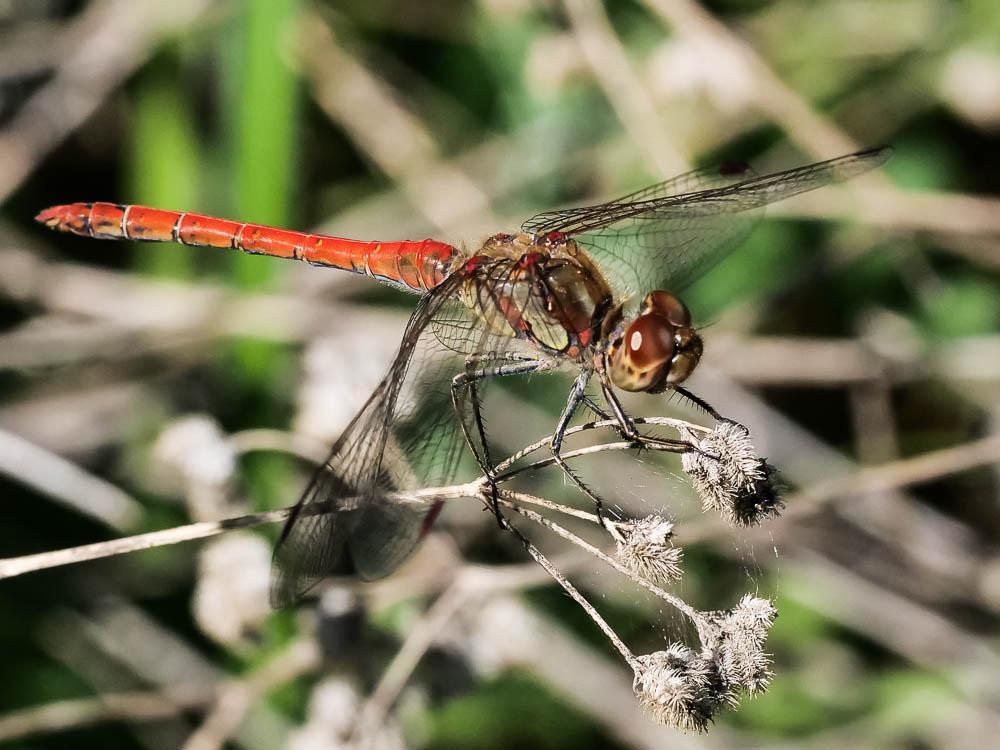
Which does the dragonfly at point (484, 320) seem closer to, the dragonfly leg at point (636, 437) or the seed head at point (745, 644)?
the dragonfly leg at point (636, 437)

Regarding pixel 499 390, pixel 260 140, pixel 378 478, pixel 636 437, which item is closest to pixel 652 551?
pixel 636 437

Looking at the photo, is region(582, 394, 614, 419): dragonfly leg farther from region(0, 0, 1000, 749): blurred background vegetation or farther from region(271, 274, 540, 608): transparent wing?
region(0, 0, 1000, 749): blurred background vegetation

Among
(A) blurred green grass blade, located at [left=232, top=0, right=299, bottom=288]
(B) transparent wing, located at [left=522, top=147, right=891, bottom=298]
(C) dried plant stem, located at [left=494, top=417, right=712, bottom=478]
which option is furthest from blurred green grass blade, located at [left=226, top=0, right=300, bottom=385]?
(C) dried plant stem, located at [left=494, top=417, right=712, bottom=478]

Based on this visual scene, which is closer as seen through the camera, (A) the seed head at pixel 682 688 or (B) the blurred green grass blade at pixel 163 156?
(A) the seed head at pixel 682 688

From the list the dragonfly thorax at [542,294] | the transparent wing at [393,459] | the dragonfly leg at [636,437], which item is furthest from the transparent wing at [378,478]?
the dragonfly leg at [636,437]

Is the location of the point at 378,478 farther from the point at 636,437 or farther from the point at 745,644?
the point at 745,644

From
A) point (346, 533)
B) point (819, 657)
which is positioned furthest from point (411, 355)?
point (819, 657)

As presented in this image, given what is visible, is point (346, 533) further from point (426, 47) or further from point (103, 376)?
point (426, 47)
